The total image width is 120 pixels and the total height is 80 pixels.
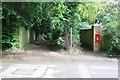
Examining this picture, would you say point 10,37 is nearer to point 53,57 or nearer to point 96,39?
point 53,57

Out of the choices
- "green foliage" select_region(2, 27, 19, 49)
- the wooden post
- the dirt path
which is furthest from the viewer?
the wooden post

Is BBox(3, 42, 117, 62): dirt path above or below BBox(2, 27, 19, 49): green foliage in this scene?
below

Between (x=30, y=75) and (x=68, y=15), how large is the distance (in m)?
6.38

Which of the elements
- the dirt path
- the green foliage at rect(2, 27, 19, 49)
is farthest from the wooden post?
the green foliage at rect(2, 27, 19, 49)

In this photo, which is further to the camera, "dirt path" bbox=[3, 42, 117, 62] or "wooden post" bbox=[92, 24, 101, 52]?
"wooden post" bbox=[92, 24, 101, 52]

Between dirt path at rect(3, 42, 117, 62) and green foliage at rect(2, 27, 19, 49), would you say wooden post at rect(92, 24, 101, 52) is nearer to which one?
dirt path at rect(3, 42, 117, 62)

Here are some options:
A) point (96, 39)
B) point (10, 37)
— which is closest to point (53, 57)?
point (10, 37)

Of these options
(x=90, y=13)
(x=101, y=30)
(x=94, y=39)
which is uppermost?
(x=90, y=13)

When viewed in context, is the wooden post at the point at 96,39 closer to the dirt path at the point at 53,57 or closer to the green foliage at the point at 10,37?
the dirt path at the point at 53,57

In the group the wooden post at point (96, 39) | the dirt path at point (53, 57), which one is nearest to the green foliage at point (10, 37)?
the dirt path at point (53, 57)

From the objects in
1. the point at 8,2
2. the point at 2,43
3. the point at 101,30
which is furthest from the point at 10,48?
the point at 101,30

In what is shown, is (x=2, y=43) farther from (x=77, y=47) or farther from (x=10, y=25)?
(x=77, y=47)

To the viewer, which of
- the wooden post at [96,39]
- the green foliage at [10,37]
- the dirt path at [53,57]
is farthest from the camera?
the wooden post at [96,39]

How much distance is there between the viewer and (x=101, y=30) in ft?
31.4
